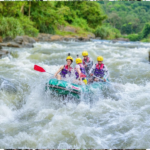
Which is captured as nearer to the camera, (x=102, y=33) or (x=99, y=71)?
(x=99, y=71)

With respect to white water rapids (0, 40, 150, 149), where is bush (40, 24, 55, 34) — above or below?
below

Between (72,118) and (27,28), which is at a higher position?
(72,118)

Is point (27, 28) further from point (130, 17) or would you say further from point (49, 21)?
point (130, 17)

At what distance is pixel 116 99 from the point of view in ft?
17.1

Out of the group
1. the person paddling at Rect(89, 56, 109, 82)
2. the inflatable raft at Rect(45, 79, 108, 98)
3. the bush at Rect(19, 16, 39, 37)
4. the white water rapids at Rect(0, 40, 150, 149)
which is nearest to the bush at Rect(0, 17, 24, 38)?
the bush at Rect(19, 16, 39, 37)

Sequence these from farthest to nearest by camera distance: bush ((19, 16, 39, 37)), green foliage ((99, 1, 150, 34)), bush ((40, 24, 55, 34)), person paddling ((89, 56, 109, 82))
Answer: green foliage ((99, 1, 150, 34)), bush ((40, 24, 55, 34)), bush ((19, 16, 39, 37)), person paddling ((89, 56, 109, 82))

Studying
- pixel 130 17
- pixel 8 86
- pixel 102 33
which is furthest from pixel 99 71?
pixel 130 17

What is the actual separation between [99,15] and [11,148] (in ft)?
111

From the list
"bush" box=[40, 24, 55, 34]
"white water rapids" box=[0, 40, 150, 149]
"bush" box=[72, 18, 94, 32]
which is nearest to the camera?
"white water rapids" box=[0, 40, 150, 149]

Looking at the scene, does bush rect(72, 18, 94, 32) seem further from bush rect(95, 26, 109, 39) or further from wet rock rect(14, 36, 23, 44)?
wet rock rect(14, 36, 23, 44)

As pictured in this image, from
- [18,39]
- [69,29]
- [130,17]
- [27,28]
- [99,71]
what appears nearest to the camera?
[99,71]

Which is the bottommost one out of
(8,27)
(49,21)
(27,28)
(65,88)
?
(27,28)

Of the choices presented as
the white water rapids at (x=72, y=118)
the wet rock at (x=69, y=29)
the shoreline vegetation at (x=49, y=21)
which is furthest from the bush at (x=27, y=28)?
the white water rapids at (x=72, y=118)

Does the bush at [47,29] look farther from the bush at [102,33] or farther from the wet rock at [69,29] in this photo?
the bush at [102,33]
